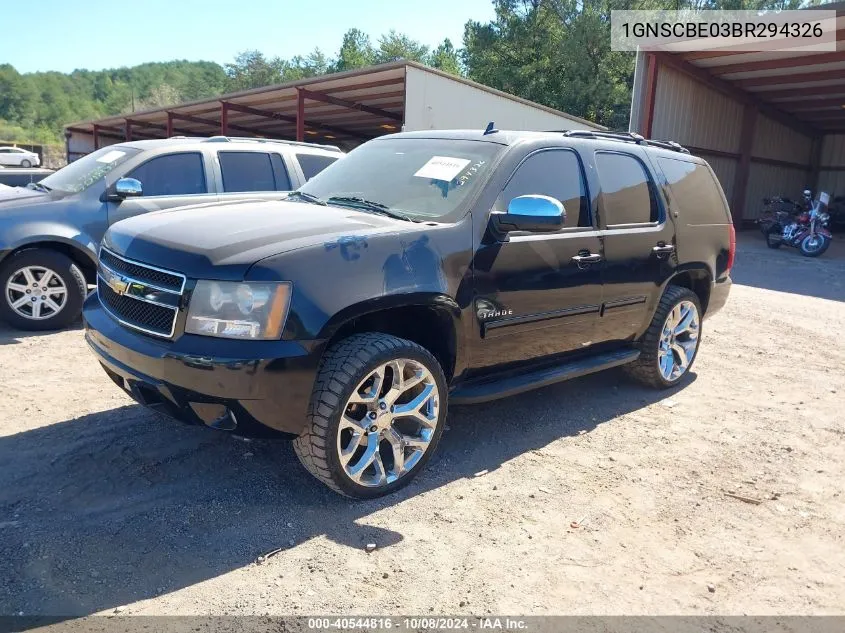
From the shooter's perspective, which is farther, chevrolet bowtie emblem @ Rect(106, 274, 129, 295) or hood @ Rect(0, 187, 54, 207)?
hood @ Rect(0, 187, 54, 207)

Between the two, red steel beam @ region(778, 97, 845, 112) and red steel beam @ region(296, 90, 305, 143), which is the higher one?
red steel beam @ region(778, 97, 845, 112)

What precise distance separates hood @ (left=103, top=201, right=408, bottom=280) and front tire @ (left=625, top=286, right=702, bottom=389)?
2507mm

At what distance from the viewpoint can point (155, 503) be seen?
Answer: 10.3 feet

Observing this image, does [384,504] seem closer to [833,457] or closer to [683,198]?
[833,457]

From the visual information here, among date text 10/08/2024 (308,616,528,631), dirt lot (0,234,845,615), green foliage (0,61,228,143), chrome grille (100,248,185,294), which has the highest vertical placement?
green foliage (0,61,228,143)

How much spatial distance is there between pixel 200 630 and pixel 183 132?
3231 centimetres

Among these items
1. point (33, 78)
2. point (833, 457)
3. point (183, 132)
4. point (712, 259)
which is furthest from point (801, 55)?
point (33, 78)

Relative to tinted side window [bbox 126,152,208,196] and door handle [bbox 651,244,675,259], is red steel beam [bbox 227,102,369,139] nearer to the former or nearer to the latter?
tinted side window [bbox 126,152,208,196]

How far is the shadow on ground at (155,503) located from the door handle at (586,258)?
1.13 metres

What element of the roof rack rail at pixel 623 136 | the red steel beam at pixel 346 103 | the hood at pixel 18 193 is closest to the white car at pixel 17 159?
the red steel beam at pixel 346 103

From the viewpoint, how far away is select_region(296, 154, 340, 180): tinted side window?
23.7 feet

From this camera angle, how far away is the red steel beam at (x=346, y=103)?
60.0 feet

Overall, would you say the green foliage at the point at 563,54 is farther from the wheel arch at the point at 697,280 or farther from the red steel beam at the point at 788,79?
the wheel arch at the point at 697,280

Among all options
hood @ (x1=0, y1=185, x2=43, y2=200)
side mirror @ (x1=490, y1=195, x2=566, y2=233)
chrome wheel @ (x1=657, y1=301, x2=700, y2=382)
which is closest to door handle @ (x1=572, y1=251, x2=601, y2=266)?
side mirror @ (x1=490, y1=195, x2=566, y2=233)
